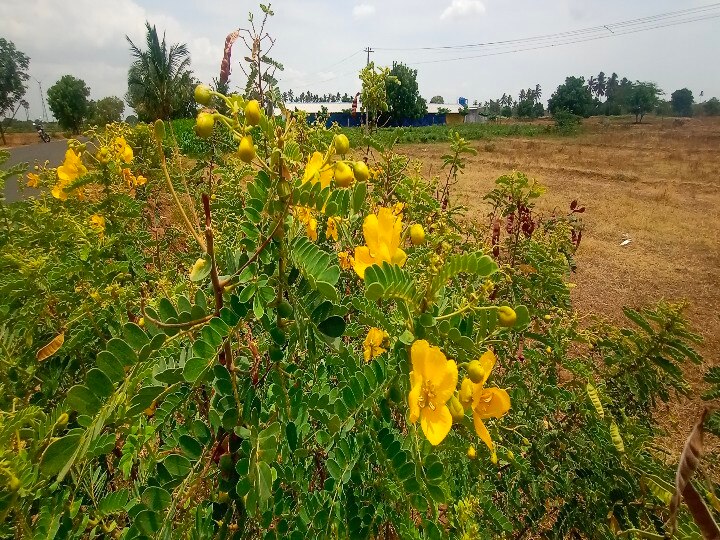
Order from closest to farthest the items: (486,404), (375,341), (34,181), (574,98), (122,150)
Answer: (486,404), (375,341), (122,150), (34,181), (574,98)

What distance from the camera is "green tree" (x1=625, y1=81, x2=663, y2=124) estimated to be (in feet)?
153

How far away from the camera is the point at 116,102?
32.0 metres

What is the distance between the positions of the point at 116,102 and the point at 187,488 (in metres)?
38.3

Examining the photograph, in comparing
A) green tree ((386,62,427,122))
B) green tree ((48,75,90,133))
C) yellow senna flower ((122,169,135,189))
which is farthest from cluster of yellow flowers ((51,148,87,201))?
green tree ((48,75,90,133))

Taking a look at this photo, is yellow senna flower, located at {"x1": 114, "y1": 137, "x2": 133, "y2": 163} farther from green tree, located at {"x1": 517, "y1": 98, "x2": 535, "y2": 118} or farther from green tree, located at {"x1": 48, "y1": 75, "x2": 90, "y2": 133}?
green tree, located at {"x1": 517, "y1": 98, "x2": 535, "y2": 118}

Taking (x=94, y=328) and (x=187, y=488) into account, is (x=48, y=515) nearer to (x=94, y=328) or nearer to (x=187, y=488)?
(x=187, y=488)

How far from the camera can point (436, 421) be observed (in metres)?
0.76

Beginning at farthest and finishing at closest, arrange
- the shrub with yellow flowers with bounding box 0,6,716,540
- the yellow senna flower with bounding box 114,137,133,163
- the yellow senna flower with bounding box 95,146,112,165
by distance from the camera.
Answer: the yellow senna flower with bounding box 114,137,133,163
the yellow senna flower with bounding box 95,146,112,165
the shrub with yellow flowers with bounding box 0,6,716,540

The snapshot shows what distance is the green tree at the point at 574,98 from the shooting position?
48188mm

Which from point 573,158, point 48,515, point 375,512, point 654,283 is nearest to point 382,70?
point 375,512

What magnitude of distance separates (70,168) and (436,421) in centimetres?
190

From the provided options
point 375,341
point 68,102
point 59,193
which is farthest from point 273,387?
point 68,102

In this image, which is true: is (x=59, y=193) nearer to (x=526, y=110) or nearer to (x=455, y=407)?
(x=455, y=407)

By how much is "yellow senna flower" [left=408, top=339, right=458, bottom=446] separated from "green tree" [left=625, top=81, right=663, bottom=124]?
55573 mm
